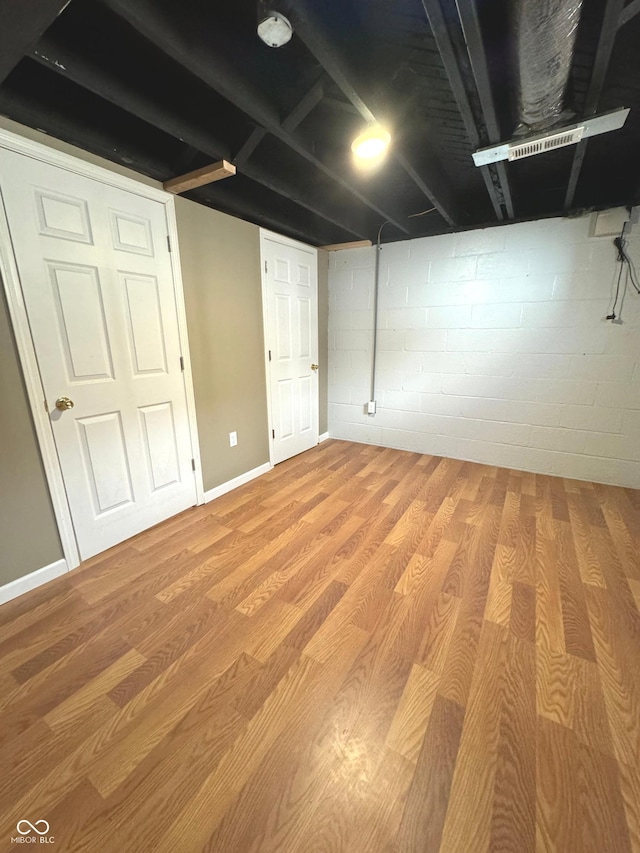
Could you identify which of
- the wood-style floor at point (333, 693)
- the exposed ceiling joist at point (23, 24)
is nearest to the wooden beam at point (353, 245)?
the exposed ceiling joist at point (23, 24)

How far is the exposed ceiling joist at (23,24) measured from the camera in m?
0.94

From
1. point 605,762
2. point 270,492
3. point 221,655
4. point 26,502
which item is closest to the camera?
point 605,762

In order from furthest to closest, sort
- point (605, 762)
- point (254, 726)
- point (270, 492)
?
point (270, 492), point (254, 726), point (605, 762)

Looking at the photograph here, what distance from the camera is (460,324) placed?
321cm

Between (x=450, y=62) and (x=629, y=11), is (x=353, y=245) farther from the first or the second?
(x=629, y=11)

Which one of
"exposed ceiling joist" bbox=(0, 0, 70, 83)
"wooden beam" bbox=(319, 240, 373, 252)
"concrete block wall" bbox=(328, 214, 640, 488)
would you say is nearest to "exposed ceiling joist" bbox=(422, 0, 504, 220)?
"exposed ceiling joist" bbox=(0, 0, 70, 83)

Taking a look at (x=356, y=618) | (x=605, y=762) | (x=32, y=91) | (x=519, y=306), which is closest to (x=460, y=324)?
(x=519, y=306)

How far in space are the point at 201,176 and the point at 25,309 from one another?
121cm

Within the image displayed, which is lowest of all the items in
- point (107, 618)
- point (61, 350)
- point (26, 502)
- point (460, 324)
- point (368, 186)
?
point (107, 618)

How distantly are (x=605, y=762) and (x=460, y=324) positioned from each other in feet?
10.1

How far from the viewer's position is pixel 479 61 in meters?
1.21

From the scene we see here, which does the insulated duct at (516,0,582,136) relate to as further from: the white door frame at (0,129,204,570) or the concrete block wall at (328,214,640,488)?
the white door frame at (0,129,204,570)

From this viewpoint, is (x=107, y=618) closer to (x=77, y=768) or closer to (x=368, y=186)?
(x=77, y=768)

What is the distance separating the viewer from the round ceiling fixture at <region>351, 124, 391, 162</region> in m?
1.55
